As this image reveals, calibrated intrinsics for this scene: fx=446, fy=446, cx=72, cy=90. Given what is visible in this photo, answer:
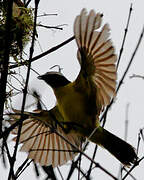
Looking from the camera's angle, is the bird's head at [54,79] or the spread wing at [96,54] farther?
the bird's head at [54,79]

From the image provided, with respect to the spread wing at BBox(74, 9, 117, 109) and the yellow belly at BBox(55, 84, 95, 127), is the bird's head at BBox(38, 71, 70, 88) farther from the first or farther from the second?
the spread wing at BBox(74, 9, 117, 109)

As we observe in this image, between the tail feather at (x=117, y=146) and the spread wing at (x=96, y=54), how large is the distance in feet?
1.01

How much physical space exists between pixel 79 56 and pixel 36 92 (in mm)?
351

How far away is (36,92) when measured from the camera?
251cm

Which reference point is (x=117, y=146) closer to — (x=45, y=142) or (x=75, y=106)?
(x=75, y=106)

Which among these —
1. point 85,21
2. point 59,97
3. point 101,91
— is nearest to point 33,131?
point 59,97

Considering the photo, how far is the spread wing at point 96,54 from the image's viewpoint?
2.27m

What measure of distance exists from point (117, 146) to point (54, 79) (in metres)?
0.62

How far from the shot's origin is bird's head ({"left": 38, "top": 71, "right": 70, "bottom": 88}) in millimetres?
2992

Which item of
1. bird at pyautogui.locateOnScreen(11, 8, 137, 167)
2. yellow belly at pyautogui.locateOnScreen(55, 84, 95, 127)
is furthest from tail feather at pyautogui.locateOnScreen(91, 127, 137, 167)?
yellow belly at pyautogui.locateOnScreen(55, 84, 95, 127)

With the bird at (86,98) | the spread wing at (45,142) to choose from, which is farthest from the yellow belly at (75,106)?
the spread wing at (45,142)

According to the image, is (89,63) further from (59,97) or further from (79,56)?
(59,97)

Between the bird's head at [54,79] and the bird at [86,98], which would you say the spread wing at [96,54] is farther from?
the bird's head at [54,79]

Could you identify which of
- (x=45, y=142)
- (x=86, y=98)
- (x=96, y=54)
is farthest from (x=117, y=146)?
(x=96, y=54)
